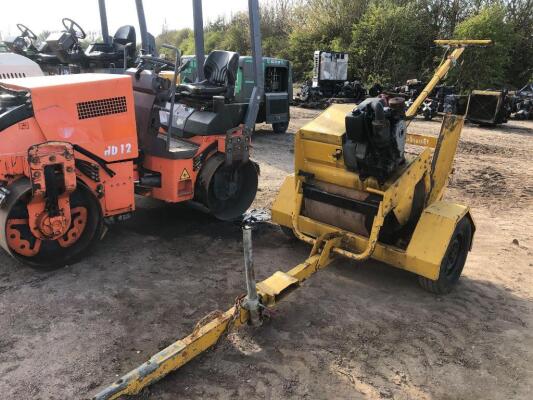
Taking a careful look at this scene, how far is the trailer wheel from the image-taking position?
148 inches

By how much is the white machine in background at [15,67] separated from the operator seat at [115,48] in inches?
72.8

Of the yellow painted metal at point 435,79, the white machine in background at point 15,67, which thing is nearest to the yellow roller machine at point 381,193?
the yellow painted metal at point 435,79

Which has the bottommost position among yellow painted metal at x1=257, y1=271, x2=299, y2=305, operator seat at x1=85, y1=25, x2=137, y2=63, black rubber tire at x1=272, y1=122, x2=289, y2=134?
black rubber tire at x1=272, y1=122, x2=289, y2=134

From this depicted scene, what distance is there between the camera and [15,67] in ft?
20.5

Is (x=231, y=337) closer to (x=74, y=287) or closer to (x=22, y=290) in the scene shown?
(x=74, y=287)

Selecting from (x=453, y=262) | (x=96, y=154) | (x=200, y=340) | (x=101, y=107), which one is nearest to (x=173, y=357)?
(x=200, y=340)

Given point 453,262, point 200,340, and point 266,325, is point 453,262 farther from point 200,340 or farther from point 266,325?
point 200,340

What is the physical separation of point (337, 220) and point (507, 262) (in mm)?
1822

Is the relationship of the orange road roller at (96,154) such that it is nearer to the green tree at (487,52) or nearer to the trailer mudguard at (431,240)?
the trailer mudguard at (431,240)

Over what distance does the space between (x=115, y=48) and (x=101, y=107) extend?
4998mm

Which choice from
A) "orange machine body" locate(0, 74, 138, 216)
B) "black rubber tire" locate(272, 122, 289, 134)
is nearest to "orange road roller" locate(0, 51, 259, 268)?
"orange machine body" locate(0, 74, 138, 216)

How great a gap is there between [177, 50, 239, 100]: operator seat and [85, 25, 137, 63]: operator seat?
3145 millimetres

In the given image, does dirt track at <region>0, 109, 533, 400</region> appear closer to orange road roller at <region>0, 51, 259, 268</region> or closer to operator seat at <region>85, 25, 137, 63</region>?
orange road roller at <region>0, 51, 259, 268</region>

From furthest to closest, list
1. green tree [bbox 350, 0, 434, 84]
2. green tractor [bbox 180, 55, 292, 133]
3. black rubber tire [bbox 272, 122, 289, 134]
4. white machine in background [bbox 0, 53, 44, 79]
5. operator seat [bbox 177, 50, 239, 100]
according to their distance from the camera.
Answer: green tree [bbox 350, 0, 434, 84]
black rubber tire [bbox 272, 122, 289, 134]
green tractor [bbox 180, 55, 292, 133]
white machine in background [bbox 0, 53, 44, 79]
operator seat [bbox 177, 50, 239, 100]
